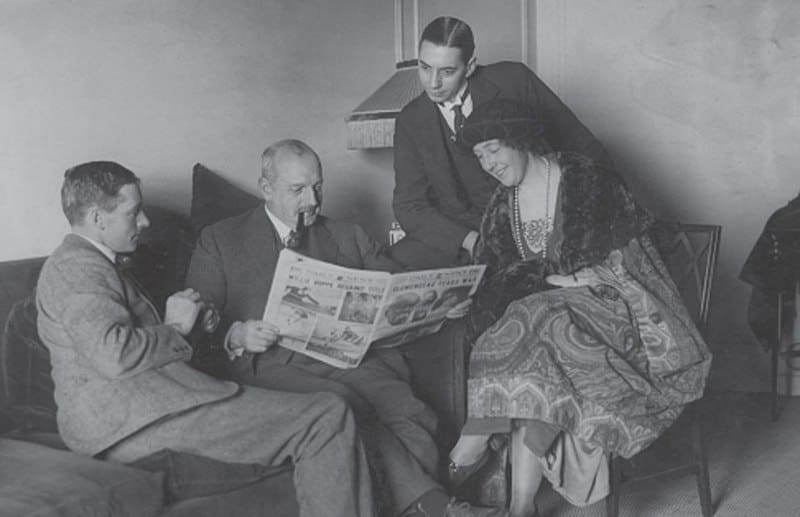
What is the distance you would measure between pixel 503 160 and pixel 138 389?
4.20 ft

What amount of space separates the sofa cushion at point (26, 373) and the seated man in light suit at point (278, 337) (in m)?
0.46

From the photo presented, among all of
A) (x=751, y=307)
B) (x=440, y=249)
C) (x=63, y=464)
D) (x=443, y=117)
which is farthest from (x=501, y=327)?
(x=751, y=307)

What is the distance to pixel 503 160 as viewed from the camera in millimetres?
2699

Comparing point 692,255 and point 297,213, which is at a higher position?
point 297,213

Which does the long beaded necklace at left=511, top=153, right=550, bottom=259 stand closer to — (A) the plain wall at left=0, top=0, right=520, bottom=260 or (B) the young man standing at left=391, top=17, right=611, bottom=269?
(B) the young man standing at left=391, top=17, right=611, bottom=269

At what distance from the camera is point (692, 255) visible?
2840 millimetres

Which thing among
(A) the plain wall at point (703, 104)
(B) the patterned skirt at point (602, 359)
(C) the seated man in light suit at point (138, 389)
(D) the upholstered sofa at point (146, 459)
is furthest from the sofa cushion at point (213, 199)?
(A) the plain wall at point (703, 104)

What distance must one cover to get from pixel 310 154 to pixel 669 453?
194cm

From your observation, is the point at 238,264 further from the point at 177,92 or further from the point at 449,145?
the point at 449,145

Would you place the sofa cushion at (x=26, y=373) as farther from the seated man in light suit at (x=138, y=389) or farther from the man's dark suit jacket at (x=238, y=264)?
the man's dark suit jacket at (x=238, y=264)

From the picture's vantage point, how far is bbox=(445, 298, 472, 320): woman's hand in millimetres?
2578

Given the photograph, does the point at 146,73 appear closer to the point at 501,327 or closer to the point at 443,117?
the point at 443,117

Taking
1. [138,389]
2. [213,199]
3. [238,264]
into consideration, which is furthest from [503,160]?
[138,389]

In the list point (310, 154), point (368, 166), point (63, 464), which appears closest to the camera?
point (63, 464)
